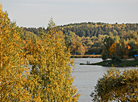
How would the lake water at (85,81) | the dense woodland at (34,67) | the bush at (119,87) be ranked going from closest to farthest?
the dense woodland at (34,67)
the bush at (119,87)
the lake water at (85,81)

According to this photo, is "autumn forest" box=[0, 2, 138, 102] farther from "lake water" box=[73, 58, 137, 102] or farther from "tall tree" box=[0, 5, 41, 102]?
"lake water" box=[73, 58, 137, 102]

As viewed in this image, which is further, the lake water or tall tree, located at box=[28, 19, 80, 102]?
the lake water

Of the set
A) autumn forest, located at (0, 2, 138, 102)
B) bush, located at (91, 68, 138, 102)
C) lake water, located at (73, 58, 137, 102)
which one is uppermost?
autumn forest, located at (0, 2, 138, 102)

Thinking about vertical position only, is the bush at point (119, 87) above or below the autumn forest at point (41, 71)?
below

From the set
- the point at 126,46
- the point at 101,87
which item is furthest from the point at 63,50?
the point at 126,46

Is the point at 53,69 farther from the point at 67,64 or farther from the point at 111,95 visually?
the point at 111,95

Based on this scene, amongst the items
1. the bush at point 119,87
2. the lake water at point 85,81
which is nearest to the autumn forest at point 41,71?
the bush at point 119,87

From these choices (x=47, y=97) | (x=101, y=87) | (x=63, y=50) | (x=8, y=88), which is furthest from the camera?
(x=101, y=87)

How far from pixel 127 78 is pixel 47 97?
356 inches

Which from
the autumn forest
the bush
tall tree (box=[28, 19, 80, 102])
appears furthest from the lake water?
tall tree (box=[28, 19, 80, 102])

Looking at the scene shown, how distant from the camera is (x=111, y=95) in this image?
2350 centimetres

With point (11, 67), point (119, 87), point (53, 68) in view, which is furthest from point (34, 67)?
point (119, 87)

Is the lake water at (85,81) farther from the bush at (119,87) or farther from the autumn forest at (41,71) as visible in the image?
the autumn forest at (41,71)

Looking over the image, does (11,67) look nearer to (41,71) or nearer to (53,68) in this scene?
(41,71)
